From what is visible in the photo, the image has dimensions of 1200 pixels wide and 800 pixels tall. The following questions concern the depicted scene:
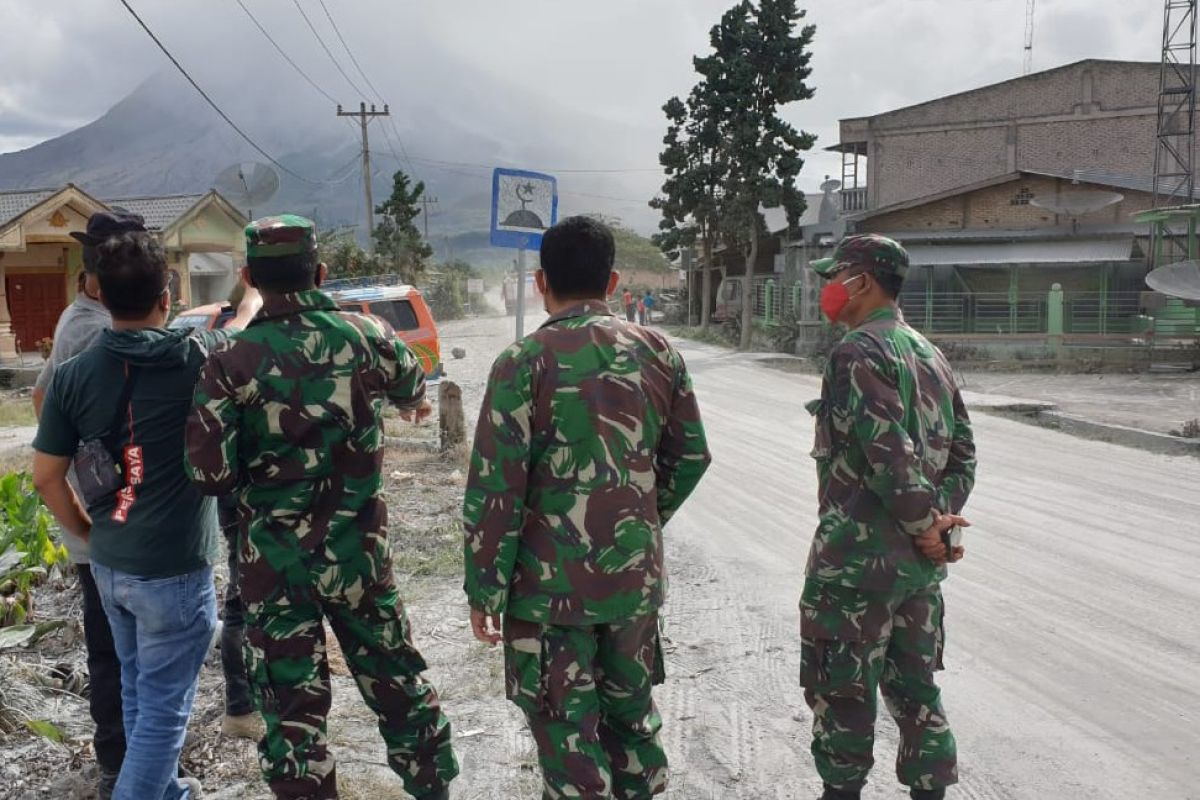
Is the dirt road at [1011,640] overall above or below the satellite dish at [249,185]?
below

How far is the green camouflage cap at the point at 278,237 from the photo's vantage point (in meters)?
2.90

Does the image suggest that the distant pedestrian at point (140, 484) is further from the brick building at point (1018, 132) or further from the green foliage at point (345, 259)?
the brick building at point (1018, 132)

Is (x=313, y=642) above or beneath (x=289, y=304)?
beneath

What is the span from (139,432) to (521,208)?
4373mm

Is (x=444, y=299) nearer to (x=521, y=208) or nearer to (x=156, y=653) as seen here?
(x=521, y=208)

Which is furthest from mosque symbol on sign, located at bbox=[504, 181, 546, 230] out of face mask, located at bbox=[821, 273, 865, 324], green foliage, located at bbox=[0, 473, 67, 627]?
face mask, located at bbox=[821, 273, 865, 324]

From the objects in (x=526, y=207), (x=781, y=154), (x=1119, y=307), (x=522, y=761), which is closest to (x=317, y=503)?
(x=522, y=761)

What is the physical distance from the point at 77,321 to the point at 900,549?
9.34ft

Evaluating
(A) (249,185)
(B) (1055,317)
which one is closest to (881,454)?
(A) (249,185)

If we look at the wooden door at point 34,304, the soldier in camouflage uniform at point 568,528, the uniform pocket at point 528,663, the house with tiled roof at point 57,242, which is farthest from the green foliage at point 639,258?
the uniform pocket at point 528,663

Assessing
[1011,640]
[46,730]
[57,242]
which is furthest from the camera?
[57,242]

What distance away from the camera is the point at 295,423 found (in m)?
2.84

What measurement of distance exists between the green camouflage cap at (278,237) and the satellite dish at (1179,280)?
65.1 ft

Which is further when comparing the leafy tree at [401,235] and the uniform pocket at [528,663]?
the leafy tree at [401,235]
